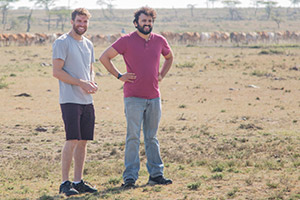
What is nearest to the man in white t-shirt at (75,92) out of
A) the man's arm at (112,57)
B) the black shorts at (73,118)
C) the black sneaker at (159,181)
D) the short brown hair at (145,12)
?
the black shorts at (73,118)

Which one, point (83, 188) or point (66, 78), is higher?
point (66, 78)

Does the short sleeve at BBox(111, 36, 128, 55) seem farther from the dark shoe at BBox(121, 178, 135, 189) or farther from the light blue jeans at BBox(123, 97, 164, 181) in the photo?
the dark shoe at BBox(121, 178, 135, 189)

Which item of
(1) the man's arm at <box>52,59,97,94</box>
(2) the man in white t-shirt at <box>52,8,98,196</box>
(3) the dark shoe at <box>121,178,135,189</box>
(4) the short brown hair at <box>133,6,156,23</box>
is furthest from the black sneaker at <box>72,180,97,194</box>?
(4) the short brown hair at <box>133,6,156,23</box>

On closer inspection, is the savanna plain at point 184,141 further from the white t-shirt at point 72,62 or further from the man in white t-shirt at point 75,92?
the white t-shirt at point 72,62

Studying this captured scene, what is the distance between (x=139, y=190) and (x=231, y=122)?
214 inches

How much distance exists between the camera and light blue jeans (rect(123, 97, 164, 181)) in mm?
5246

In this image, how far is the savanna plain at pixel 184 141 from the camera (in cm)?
537

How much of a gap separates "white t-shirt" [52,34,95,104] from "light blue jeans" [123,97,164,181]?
46 cm

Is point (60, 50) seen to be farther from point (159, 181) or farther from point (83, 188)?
point (159, 181)

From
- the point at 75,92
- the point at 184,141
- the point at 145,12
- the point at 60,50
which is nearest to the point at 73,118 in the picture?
the point at 75,92

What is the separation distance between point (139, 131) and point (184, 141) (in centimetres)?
323

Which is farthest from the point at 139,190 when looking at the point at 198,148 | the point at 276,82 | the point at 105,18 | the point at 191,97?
the point at 105,18

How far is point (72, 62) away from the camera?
505cm

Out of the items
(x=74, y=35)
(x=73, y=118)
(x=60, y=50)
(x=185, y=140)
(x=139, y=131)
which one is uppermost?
(x=74, y=35)
